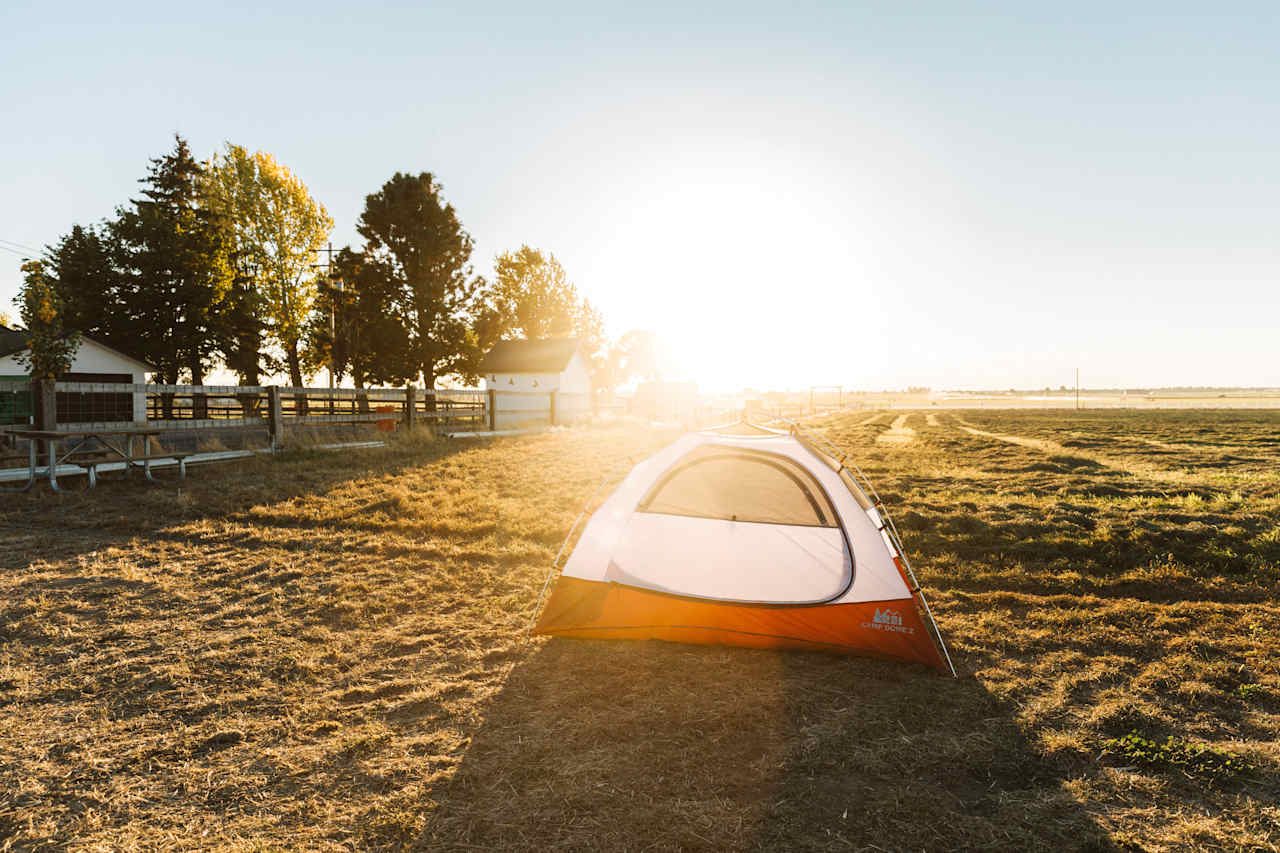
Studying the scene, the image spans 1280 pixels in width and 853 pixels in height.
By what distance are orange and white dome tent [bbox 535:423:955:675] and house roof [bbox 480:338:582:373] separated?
105 feet

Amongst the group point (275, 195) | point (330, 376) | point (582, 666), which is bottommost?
point (582, 666)

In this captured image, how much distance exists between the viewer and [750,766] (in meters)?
3.06

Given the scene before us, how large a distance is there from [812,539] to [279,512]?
301 inches

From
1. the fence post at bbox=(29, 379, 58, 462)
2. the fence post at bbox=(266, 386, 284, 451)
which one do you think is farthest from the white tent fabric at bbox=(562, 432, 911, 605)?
the fence post at bbox=(266, 386, 284, 451)

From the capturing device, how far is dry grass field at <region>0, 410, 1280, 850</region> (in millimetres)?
2648

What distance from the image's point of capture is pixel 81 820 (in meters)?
2.59

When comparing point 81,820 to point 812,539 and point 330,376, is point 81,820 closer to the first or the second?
point 812,539

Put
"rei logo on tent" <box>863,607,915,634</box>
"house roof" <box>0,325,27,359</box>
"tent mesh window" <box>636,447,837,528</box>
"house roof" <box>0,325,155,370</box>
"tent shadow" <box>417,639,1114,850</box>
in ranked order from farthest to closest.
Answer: "house roof" <box>0,325,155,370</box>, "house roof" <box>0,325,27,359</box>, "tent mesh window" <box>636,447,837,528</box>, "rei logo on tent" <box>863,607,915,634</box>, "tent shadow" <box>417,639,1114,850</box>

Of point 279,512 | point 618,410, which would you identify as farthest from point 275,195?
point 279,512

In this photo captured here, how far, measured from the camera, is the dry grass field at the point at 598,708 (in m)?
2.65

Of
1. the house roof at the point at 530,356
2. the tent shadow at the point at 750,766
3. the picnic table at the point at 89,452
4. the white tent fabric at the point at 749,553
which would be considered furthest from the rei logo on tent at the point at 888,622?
the house roof at the point at 530,356

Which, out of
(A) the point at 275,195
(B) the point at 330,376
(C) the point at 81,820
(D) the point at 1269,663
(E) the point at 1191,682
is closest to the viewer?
(C) the point at 81,820

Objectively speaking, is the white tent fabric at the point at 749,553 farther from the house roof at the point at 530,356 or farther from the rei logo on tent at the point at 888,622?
the house roof at the point at 530,356

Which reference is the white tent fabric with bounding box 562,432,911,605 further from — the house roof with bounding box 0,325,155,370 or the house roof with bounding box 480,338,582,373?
the house roof with bounding box 480,338,582,373
